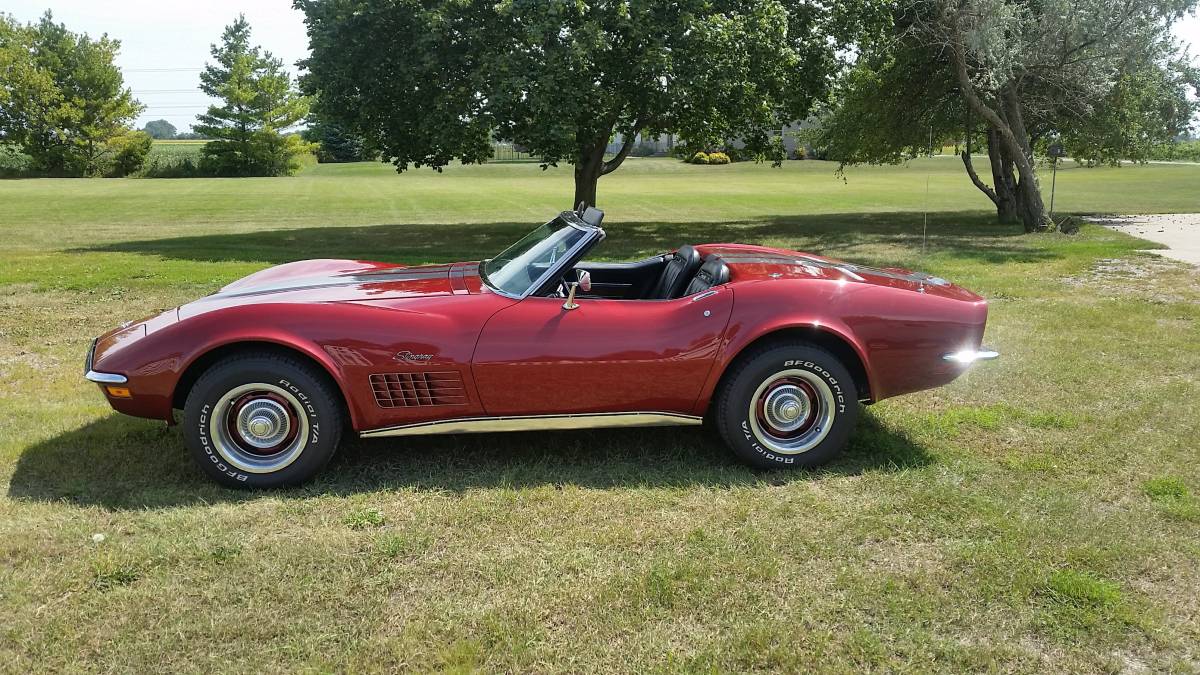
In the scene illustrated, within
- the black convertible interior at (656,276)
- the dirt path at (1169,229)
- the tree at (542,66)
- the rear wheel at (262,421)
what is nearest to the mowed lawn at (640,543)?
the rear wheel at (262,421)

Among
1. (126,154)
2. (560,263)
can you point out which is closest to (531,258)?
(560,263)

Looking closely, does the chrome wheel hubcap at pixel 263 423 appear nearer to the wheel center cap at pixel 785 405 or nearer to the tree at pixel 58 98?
the wheel center cap at pixel 785 405

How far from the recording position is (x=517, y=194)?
121 feet

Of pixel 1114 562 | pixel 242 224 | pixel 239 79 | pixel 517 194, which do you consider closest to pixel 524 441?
pixel 1114 562

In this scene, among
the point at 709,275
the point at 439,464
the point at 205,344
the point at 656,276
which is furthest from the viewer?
the point at 656,276

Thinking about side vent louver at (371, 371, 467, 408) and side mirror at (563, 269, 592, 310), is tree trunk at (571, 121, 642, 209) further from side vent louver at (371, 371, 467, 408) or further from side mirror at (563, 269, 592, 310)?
side vent louver at (371, 371, 467, 408)

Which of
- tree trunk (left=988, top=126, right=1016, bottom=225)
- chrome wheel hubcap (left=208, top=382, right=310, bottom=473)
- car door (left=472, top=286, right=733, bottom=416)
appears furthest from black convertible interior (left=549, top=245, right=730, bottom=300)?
tree trunk (left=988, top=126, right=1016, bottom=225)

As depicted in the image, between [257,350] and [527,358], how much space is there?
1265 mm

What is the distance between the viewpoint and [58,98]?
60.1 m

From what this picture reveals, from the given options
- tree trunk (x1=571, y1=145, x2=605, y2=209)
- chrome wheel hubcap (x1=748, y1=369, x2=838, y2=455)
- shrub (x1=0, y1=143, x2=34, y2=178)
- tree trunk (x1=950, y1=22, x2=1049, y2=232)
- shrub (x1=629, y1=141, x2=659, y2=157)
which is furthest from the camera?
shrub (x1=629, y1=141, x2=659, y2=157)

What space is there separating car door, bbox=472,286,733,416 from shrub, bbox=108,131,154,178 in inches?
2649

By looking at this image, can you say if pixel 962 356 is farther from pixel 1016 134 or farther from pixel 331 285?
pixel 1016 134

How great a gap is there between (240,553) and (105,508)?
909 millimetres

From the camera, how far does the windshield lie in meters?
4.44
